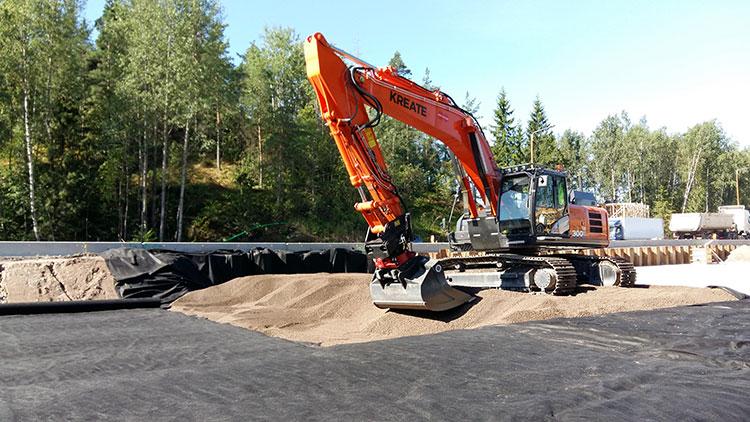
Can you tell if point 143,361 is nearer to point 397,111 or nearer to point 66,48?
point 397,111

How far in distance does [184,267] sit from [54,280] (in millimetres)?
2824

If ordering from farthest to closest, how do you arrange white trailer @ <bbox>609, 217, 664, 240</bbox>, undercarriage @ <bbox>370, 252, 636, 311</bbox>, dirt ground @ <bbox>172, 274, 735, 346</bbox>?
white trailer @ <bbox>609, 217, 664, 240</bbox> < undercarriage @ <bbox>370, 252, 636, 311</bbox> < dirt ground @ <bbox>172, 274, 735, 346</bbox>

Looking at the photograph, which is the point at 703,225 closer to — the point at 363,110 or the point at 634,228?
the point at 634,228

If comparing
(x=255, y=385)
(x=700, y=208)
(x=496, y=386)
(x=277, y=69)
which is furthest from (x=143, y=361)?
(x=700, y=208)

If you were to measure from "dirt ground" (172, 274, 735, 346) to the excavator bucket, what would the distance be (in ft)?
0.74

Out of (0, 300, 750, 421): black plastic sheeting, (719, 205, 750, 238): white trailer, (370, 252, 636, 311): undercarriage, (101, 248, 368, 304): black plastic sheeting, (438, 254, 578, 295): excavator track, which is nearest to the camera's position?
(0, 300, 750, 421): black plastic sheeting

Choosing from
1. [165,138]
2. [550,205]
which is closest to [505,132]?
[165,138]

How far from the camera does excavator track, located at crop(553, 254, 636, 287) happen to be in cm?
1030

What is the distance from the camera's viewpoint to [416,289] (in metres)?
7.37

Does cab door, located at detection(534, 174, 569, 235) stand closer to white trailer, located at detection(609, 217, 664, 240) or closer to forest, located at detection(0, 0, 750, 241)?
forest, located at detection(0, 0, 750, 241)

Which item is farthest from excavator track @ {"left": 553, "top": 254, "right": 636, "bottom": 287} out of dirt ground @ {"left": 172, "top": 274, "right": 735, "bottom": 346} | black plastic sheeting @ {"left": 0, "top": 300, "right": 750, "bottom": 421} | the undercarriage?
black plastic sheeting @ {"left": 0, "top": 300, "right": 750, "bottom": 421}

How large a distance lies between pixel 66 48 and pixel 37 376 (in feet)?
71.8

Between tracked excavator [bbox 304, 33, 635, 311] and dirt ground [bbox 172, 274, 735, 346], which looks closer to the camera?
dirt ground [bbox 172, 274, 735, 346]

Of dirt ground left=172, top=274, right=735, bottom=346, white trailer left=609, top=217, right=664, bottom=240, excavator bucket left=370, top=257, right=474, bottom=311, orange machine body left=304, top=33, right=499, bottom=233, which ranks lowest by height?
dirt ground left=172, top=274, right=735, bottom=346
